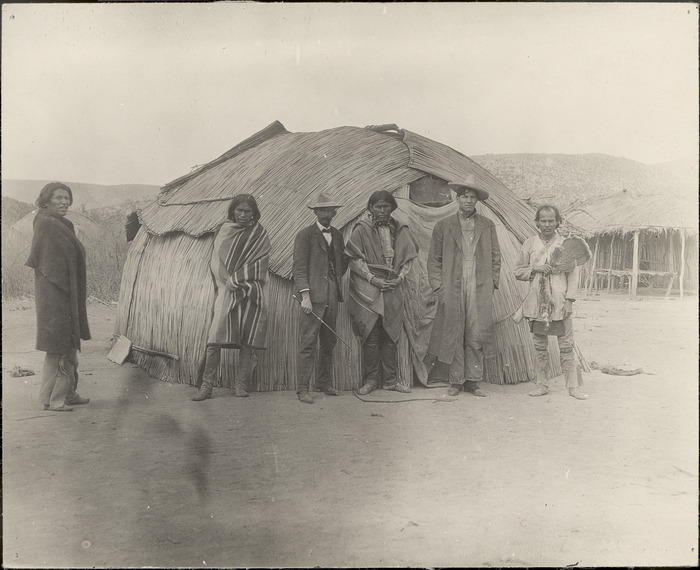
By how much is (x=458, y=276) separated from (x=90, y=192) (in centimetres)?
283

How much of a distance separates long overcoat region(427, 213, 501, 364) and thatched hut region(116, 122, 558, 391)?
220 mm

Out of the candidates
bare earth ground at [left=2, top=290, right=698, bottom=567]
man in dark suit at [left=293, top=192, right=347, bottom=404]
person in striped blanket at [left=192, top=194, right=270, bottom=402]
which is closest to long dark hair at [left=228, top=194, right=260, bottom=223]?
person in striped blanket at [left=192, top=194, right=270, bottom=402]

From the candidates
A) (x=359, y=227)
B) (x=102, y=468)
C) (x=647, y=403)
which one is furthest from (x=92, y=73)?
(x=647, y=403)

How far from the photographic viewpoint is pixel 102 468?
4004mm

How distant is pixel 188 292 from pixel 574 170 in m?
3.49

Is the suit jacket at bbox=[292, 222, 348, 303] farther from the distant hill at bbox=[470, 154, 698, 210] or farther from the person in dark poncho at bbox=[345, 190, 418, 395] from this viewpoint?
the distant hill at bbox=[470, 154, 698, 210]

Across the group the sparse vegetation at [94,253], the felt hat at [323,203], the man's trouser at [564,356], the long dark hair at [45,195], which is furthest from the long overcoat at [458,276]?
the long dark hair at [45,195]

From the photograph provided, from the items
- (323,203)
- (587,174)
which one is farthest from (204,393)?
(587,174)

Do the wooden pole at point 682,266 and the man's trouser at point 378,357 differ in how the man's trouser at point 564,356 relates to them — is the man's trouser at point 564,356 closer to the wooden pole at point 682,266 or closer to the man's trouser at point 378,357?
the wooden pole at point 682,266

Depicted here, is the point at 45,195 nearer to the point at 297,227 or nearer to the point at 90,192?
the point at 90,192

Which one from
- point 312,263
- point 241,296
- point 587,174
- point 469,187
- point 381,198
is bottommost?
point 241,296

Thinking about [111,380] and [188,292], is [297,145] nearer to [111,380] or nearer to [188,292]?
[188,292]

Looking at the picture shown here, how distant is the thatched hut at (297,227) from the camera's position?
16.8 feet

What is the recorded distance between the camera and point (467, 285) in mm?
5066
